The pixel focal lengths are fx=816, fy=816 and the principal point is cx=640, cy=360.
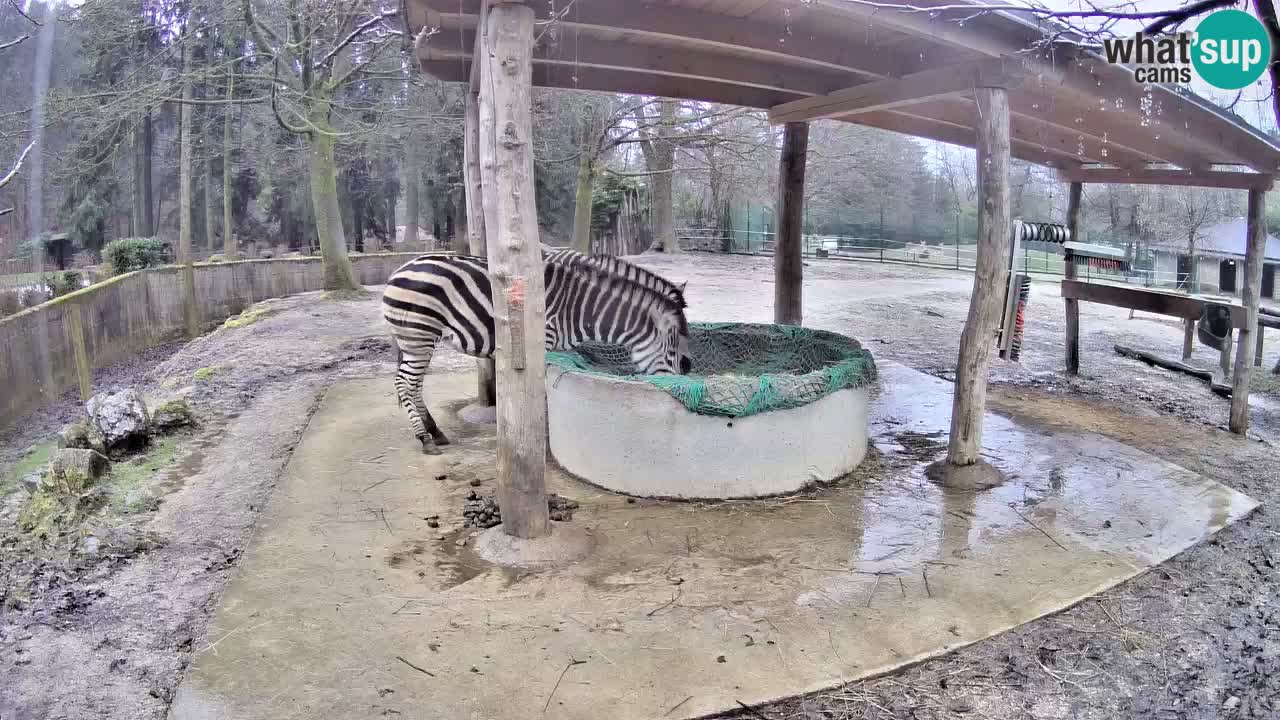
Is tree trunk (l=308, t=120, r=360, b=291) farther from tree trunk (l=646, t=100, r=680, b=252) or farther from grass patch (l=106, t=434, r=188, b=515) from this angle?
grass patch (l=106, t=434, r=188, b=515)

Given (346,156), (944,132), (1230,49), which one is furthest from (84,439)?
(346,156)

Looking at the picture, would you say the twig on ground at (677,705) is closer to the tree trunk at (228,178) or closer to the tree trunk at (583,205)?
the tree trunk at (583,205)

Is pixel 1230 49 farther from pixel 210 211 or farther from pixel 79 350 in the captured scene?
pixel 210 211

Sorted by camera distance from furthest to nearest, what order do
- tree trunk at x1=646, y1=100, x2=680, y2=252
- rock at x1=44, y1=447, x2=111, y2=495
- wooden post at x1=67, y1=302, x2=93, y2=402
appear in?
1. tree trunk at x1=646, y1=100, x2=680, y2=252
2. wooden post at x1=67, y1=302, x2=93, y2=402
3. rock at x1=44, y1=447, x2=111, y2=495

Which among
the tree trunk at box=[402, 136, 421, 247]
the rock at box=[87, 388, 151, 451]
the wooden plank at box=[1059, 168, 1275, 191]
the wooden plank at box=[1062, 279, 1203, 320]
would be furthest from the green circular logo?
the tree trunk at box=[402, 136, 421, 247]

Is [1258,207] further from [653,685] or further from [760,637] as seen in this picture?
[653,685]

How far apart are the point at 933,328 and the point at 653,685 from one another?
10551mm

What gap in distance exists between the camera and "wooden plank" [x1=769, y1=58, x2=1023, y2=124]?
201 inches

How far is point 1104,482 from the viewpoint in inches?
215

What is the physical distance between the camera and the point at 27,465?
257 inches

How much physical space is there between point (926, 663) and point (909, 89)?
4041 mm

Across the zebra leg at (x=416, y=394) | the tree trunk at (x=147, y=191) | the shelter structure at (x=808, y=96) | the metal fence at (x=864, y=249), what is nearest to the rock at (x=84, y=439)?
the zebra leg at (x=416, y=394)

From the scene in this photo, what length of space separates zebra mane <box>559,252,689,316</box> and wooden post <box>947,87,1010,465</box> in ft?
6.73

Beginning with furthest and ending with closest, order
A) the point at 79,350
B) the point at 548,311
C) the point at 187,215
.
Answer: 1. the point at 187,215
2. the point at 79,350
3. the point at 548,311
